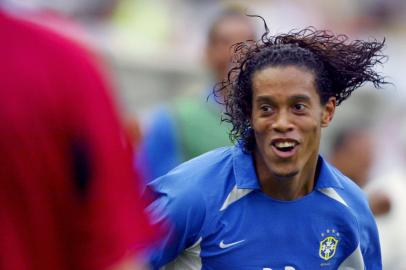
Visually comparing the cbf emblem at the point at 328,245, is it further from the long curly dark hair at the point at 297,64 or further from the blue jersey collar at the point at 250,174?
the long curly dark hair at the point at 297,64

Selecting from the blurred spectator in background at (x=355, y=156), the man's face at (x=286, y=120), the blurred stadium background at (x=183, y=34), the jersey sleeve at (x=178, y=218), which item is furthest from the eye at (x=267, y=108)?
the blurred stadium background at (x=183, y=34)

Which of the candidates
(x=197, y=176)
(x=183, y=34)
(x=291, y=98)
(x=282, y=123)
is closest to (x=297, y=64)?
(x=291, y=98)

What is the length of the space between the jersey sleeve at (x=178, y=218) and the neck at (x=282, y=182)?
32cm

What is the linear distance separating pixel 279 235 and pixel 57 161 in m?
2.37

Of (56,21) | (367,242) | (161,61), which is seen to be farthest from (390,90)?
(56,21)

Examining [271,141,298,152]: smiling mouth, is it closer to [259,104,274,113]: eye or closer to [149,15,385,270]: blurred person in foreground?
[149,15,385,270]: blurred person in foreground

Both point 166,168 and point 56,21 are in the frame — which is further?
point 166,168

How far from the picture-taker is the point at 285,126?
472cm

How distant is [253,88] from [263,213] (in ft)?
1.71

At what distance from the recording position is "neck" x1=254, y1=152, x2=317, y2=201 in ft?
15.8

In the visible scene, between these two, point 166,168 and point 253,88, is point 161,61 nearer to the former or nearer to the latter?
point 166,168

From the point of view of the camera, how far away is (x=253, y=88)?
4.90m

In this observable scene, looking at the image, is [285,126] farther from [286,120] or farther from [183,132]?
[183,132]

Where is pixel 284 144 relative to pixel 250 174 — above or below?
above
